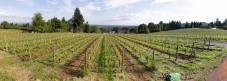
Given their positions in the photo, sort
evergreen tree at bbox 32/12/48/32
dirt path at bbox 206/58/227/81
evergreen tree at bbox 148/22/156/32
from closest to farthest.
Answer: dirt path at bbox 206/58/227/81 < evergreen tree at bbox 32/12/48/32 < evergreen tree at bbox 148/22/156/32

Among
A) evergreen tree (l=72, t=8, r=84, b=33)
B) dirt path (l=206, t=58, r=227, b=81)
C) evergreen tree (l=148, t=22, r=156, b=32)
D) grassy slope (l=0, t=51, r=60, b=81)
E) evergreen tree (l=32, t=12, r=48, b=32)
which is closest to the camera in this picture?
grassy slope (l=0, t=51, r=60, b=81)

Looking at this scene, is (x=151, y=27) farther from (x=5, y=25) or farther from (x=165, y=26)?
(x=5, y=25)

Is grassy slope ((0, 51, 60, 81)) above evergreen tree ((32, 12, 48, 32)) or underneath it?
underneath

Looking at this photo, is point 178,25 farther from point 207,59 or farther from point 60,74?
point 60,74

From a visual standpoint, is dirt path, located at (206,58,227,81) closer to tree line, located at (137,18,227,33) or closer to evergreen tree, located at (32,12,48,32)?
evergreen tree, located at (32,12,48,32)

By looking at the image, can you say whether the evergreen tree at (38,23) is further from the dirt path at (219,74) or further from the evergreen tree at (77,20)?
the dirt path at (219,74)

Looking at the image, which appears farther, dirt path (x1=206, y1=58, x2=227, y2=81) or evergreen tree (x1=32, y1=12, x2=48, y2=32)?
evergreen tree (x1=32, y1=12, x2=48, y2=32)

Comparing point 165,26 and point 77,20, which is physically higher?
point 77,20

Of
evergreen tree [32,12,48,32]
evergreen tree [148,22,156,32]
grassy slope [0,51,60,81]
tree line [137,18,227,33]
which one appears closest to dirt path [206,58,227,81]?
grassy slope [0,51,60,81]

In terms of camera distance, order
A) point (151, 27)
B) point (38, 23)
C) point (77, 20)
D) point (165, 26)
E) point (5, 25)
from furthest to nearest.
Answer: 1. point (165, 26)
2. point (151, 27)
3. point (5, 25)
4. point (77, 20)
5. point (38, 23)

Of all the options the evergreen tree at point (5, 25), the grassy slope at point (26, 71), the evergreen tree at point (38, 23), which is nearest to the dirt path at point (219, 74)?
the grassy slope at point (26, 71)

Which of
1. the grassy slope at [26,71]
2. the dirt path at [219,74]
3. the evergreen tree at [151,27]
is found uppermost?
the evergreen tree at [151,27]

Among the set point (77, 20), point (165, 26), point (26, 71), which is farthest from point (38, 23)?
point (165, 26)

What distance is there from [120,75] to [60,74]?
445 centimetres
